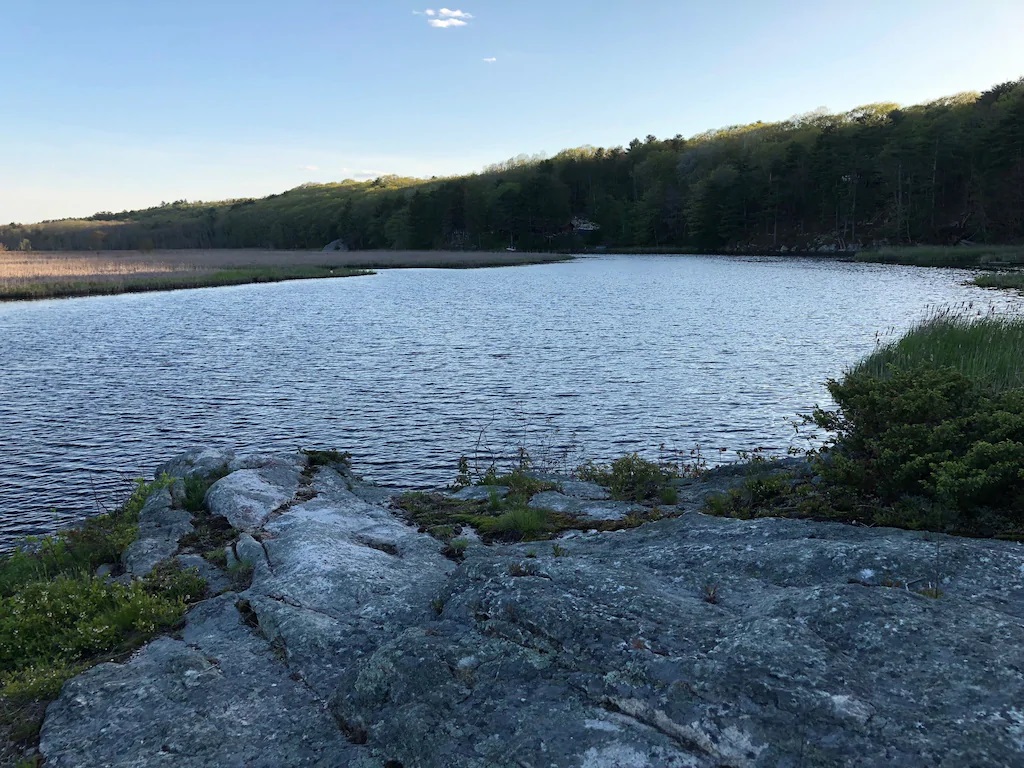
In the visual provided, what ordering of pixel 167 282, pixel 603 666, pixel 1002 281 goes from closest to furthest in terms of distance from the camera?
pixel 603 666 → pixel 1002 281 → pixel 167 282

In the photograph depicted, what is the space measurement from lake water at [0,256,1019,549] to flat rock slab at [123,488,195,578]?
115 inches

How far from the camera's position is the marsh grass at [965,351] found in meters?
15.1

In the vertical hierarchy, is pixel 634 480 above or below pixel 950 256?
below

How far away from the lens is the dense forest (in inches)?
3925

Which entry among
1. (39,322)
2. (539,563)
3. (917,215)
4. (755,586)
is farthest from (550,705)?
(917,215)

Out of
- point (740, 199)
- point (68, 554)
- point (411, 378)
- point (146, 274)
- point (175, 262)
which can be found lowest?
point (68, 554)

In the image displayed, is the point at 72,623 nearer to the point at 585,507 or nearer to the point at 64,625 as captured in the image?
the point at 64,625

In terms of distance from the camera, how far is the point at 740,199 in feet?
450

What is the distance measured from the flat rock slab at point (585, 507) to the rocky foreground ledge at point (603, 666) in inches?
96.3

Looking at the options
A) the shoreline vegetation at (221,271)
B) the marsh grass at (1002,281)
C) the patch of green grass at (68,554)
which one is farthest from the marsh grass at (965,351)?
the shoreline vegetation at (221,271)

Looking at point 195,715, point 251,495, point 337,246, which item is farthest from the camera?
point 337,246

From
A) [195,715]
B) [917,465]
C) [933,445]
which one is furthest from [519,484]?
[195,715]

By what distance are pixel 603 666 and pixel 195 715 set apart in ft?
12.1

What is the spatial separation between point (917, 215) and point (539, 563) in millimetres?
120132
